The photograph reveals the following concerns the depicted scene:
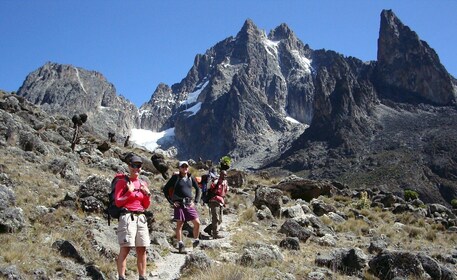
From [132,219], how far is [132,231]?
0.20 metres

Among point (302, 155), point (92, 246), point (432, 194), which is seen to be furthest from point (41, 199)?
point (302, 155)

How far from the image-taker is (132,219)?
789 cm

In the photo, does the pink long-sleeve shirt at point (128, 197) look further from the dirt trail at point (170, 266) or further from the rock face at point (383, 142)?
the rock face at point (383, 142)

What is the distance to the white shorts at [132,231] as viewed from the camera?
7.73 metres

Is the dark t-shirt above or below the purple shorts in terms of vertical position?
above

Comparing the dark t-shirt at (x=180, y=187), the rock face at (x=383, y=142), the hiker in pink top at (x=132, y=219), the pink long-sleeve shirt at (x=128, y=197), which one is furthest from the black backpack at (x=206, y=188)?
the rock face at (x=383, y=142)

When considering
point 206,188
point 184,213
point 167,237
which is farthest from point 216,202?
point 184,213

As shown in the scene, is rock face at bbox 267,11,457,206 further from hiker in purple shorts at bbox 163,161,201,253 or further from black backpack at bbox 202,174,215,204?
hiker in purple shorts at bbox 163,161,201,253

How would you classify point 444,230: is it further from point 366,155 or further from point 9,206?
point 366,155

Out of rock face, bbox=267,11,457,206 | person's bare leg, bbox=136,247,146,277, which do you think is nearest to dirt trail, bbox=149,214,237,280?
person's bare leg, bbox=136,247,146,277

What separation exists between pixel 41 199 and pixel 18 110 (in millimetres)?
18224

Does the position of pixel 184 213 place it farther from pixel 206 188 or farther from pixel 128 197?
pixel 128 197

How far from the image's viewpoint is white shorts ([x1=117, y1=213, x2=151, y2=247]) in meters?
7.73

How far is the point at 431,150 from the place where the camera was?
140375 mm
